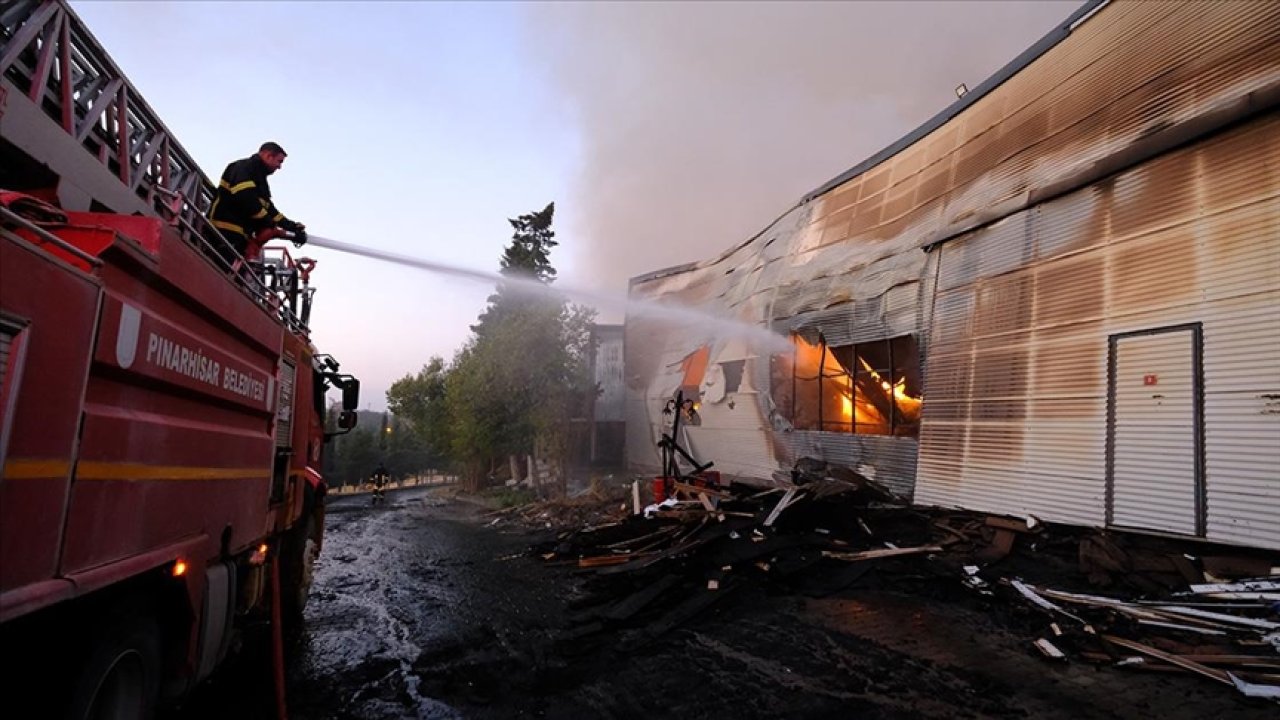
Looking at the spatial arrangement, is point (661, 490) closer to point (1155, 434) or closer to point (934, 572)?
point (934, 572)

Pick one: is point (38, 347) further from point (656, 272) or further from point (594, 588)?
point (656, 272)

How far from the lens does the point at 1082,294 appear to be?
856 centimetres

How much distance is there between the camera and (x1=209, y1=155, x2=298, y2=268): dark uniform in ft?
18.2

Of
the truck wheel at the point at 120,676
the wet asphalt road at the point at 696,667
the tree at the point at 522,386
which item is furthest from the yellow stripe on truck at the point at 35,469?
the tree at the point at 522,386

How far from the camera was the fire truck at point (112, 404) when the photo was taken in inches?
84.1

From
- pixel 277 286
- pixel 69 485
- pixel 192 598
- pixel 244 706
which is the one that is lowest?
pixel 244 706

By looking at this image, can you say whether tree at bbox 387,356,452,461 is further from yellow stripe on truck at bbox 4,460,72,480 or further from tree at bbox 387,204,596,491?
yellow stripe on truck at bbox 4,460,72,480

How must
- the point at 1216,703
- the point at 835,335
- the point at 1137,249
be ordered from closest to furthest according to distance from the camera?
the point at 1216,703 → the point at 1137,249 → the point at 835,335

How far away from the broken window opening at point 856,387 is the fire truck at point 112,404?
10.8 metres

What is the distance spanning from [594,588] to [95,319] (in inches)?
261

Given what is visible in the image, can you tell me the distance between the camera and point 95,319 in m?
2.46

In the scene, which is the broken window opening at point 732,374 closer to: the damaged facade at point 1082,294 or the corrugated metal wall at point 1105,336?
the damaged facade at point 1082,294

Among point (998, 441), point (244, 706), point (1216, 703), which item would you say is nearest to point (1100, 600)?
point (1216, 703)

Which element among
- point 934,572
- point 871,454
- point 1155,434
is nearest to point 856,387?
point 871,454
